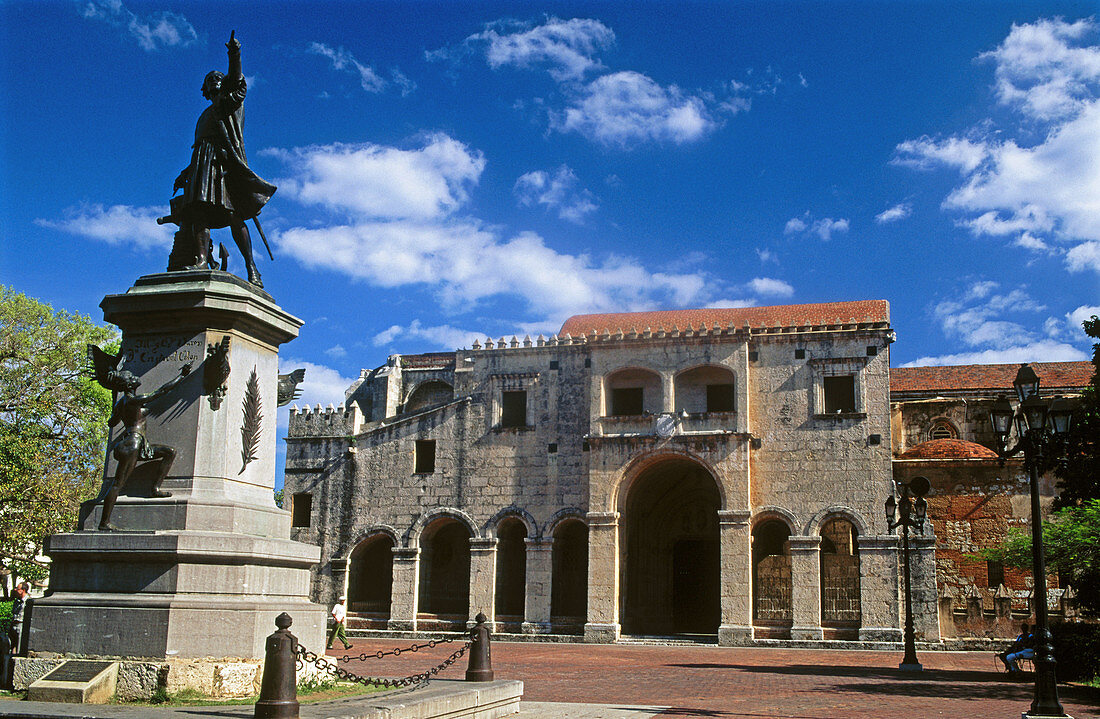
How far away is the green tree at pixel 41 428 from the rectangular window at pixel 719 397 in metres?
18.1

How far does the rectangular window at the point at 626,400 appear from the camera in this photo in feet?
102

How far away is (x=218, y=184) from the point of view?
9.07 metres

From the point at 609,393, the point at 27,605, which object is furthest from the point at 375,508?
the point at 27,605

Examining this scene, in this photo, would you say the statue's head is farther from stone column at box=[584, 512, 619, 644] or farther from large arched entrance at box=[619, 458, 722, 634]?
large arched entrance at box=[619, 458, 722, 634]

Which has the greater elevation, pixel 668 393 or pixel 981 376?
pixel 981 376

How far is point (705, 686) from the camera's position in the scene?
1498 cm

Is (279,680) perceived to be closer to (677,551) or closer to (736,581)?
(736,581)

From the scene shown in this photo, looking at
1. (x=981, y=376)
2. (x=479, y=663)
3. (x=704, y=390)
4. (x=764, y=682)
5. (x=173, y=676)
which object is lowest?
(x=764, y=682)

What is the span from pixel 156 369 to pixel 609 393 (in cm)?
2315

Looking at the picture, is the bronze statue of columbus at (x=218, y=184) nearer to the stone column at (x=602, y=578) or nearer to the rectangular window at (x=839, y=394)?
the stone column at (x=602, y=578)

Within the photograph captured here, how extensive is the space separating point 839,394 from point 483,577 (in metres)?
12.2

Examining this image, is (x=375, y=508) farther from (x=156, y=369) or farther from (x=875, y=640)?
(x=156, y=369)

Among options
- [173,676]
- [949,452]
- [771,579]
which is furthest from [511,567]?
[173,676]

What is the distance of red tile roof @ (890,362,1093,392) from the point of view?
37.1 meters
